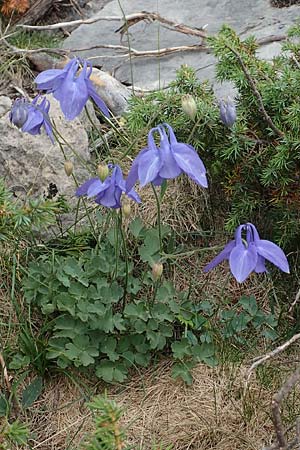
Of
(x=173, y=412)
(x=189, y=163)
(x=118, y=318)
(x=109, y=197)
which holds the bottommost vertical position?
(x=173, y=412)

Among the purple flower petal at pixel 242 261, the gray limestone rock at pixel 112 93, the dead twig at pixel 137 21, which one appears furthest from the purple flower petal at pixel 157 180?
the dead twig at pixel 137 21

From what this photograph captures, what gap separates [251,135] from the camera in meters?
2.79

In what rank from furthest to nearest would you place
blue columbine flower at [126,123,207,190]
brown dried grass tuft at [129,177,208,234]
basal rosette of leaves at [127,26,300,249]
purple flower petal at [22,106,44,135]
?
1. brown dried grass tuft at [129,177,208,234]
2. basal rosette of leaves at [127,26,300,249]
3. purple flower petal at [22,106,44,135]
4. blue columbine flower at [126,123,207,190]

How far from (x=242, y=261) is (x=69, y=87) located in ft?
2.11

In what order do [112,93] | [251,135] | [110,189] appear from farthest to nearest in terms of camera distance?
[112,93], [251,135], [110,189]

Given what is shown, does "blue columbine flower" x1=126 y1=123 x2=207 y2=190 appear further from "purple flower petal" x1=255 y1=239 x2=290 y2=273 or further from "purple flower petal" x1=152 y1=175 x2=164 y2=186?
"purple flower petal" x1=255 y1=239 x2=290 y2=273

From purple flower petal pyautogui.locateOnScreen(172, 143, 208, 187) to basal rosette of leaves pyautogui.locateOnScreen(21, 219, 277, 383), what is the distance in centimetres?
59

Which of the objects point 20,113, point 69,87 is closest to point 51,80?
point 69,87

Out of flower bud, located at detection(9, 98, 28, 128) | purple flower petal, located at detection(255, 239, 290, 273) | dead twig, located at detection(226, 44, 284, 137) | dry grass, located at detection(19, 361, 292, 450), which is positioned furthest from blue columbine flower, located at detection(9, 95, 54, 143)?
dry grass, located at detection(19, 361, 292, 450)

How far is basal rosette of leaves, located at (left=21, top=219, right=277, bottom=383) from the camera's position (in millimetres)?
2564

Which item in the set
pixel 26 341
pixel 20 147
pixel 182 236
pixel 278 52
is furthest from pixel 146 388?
pixel 278 52

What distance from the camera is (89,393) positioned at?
8.45ft

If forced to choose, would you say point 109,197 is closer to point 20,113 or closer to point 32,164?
point 20,113

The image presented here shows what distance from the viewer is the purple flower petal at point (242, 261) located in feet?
7.19
